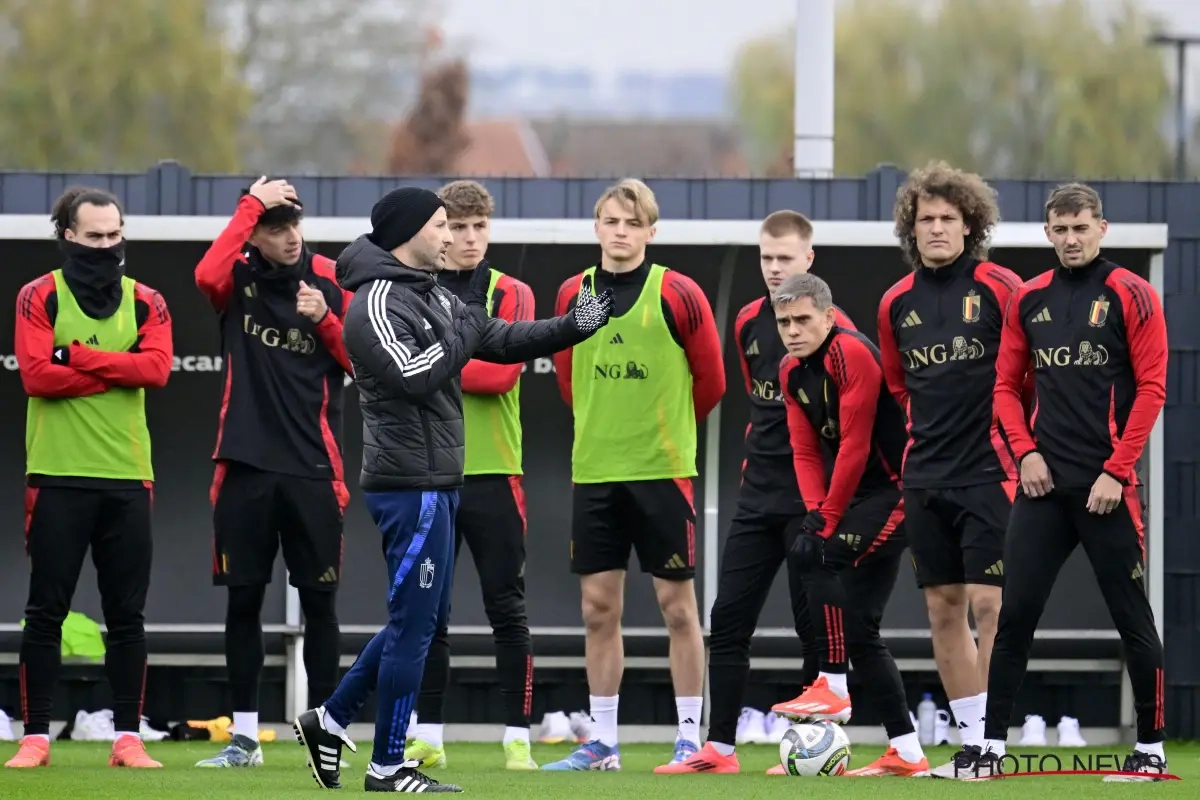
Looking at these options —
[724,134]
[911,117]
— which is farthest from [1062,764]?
[724,134]

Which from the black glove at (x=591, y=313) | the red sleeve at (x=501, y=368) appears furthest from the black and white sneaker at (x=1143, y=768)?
the red sleeve at (x=501, y=368)

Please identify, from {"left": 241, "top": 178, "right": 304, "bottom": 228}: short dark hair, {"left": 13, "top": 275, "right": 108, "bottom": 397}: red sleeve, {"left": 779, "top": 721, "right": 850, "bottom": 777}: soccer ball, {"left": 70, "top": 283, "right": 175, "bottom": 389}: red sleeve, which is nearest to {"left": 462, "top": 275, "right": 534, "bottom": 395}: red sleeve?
{"left": 241, "top": 178, "right": 304, "bottom": 228}: short dark hair

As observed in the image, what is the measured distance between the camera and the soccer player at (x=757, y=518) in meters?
6.86

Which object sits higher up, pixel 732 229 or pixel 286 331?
pixel 732 229

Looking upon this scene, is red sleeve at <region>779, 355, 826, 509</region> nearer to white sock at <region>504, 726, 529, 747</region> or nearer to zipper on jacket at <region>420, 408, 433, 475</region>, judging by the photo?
white sock at <region>504, 726, 529, 747</region>

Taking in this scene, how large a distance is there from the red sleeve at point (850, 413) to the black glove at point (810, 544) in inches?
1.0

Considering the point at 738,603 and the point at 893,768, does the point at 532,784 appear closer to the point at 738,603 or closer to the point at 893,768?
the point at 738,603

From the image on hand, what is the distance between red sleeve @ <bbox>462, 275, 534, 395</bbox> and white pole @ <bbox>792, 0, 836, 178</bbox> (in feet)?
14.3

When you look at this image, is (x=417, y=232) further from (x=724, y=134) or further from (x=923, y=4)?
(x=724, y=134)

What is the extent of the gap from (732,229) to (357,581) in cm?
280

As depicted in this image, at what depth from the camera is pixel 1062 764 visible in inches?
288

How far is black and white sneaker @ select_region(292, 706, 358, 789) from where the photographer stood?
5668mm

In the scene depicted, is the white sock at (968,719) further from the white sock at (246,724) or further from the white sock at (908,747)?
the white sock at (246,724)

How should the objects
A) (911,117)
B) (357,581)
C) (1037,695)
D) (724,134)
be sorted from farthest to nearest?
(724,134)
(911,117)
(357,581)
(1037,695)
